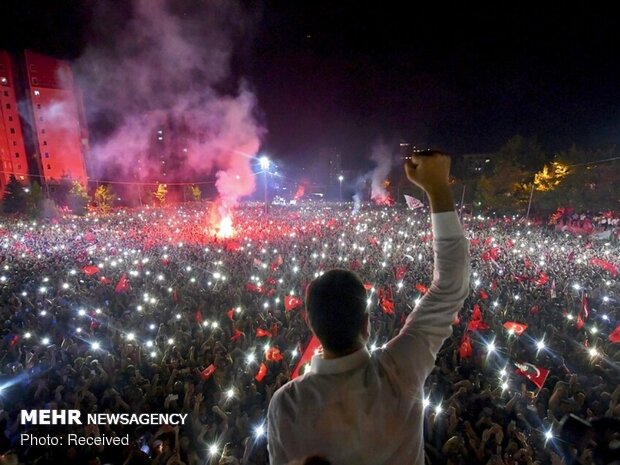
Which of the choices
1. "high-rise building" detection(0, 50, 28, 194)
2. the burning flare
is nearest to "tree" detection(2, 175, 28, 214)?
"high-rise building" detection(0, 50, 28, 194)

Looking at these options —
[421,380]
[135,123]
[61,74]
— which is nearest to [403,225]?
[421,380]

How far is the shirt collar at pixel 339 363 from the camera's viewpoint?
1.37 m

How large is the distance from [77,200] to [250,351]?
4575cm

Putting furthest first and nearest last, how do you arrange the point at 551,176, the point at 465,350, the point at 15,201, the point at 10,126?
the point at 10,126 → the point at 15,201 → the point at 551,176 → the point at 465,350

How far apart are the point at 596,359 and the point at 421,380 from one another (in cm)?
651

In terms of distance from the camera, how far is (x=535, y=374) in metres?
5.48

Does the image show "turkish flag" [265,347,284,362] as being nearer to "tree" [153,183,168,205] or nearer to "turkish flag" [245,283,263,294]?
"turkish flag" [245,283,263,294]

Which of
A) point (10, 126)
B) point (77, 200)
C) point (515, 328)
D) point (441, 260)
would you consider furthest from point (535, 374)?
point (10, 126)

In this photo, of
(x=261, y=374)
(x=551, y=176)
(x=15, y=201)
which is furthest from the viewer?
(x=15, y=201)

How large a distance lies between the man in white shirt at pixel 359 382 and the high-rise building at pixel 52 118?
59.9 metres

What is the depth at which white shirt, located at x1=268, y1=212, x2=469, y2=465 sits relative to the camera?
1.35 metres

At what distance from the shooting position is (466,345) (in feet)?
20.8

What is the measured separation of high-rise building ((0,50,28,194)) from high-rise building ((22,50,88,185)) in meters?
1.40

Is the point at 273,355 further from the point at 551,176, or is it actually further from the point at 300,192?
the point at 300,192
